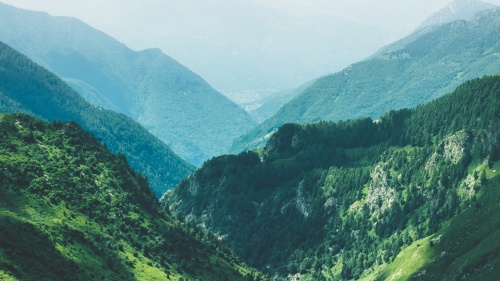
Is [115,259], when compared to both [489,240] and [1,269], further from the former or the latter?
[489,240]

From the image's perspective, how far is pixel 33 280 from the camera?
430 feet

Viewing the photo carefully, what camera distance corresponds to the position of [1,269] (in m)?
126

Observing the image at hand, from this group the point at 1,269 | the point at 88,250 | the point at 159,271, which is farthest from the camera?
the point at 159,271

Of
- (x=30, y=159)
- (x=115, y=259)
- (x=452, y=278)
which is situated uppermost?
(x=30, y=159)

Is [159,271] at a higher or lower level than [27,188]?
lower

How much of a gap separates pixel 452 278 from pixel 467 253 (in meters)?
12.8

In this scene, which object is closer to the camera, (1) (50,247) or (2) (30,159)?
(1) (50,247)

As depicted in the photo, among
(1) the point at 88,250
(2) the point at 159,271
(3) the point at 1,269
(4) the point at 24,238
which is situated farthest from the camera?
(2) the point at 159,271

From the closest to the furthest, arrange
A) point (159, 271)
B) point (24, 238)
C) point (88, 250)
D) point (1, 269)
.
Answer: point (1, 269) → point (24, 238) → point (88, 250) → point (159, 271)

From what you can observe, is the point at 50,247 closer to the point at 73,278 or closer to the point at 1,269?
the point at 73,278

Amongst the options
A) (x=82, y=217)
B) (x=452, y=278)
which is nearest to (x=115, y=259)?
(x=82, y=217)

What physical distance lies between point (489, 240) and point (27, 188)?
144m

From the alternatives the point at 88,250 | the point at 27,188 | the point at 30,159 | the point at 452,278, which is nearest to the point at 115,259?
the point at 88,250

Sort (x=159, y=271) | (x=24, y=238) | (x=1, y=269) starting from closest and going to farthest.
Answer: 1. (x=1, y=269)
2. (x=24, y=238)
3. (x=159, y=271)
